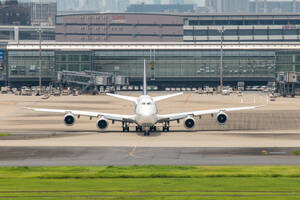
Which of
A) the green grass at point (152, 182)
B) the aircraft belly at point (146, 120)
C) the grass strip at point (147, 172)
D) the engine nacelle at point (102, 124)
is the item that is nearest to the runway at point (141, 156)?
the grass strip at point (147, 172)

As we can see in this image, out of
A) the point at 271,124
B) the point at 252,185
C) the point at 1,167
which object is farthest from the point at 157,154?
the point at 271,124

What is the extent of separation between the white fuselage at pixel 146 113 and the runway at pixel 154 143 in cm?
205

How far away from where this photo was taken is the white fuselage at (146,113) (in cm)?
9256

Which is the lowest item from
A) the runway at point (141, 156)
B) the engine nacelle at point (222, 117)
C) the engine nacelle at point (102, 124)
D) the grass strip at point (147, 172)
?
the runway at point (141, 156)

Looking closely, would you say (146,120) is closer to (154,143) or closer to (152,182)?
(154,143)

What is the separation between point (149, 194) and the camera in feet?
167

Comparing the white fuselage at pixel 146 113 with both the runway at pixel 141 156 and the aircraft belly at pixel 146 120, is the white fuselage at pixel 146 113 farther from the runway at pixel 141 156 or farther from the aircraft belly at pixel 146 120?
the runway at pixel 141 156

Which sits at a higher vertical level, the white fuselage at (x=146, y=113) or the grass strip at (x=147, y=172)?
the white fuselage at (x=146, y=113)

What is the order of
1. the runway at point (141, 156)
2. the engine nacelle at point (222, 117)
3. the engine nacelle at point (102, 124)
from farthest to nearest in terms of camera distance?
the engine nacelle at point (222, 117), the engine nacelle at point (102, 124), the runway at point (141, 156)

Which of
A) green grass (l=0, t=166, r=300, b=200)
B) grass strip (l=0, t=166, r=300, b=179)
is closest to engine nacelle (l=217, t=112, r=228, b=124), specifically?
grass strip (l=0, t=166, r=300, b=179)

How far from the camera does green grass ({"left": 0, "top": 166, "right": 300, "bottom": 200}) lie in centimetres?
5041

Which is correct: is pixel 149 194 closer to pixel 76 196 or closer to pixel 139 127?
pixel 76 196

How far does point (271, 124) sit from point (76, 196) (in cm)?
7258

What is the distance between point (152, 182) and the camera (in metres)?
57.2
